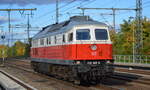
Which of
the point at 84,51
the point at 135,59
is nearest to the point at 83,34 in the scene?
the point at 84,51

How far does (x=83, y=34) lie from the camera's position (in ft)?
61.2

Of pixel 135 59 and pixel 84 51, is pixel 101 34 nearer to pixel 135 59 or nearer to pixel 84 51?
pixel 84 51

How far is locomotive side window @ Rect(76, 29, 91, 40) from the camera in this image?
18.5 metres

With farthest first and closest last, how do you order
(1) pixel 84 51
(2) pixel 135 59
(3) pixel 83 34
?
(2) pixel 135 59, (3) pixel 83 34, (1) pixel 84 51

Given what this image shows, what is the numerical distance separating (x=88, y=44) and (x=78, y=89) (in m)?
2.72

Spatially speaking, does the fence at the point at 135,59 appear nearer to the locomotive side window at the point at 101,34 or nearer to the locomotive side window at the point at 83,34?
the locomotive side window at the point at 101,34

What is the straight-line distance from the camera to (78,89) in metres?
17.3

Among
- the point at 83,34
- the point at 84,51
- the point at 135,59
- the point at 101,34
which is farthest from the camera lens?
the point at 135,59

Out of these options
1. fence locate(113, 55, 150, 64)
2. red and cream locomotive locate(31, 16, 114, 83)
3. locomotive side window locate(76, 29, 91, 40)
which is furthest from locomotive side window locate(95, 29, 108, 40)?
fence locate(113, 55, 150, 64)

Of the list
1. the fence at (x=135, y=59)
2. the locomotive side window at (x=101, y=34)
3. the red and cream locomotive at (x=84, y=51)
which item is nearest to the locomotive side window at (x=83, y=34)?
the red and cream locomotive at (x=84, y=51)

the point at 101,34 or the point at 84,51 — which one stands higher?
the point at 101,34

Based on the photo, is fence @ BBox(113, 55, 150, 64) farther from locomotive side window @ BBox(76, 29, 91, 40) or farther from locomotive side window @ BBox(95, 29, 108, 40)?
locomotive side window @ BBox(76, 29, 91, 40)

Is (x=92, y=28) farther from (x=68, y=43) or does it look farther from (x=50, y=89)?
(x=50, y=89)

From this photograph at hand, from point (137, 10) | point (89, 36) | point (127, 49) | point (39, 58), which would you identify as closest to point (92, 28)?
point (89, 36)
